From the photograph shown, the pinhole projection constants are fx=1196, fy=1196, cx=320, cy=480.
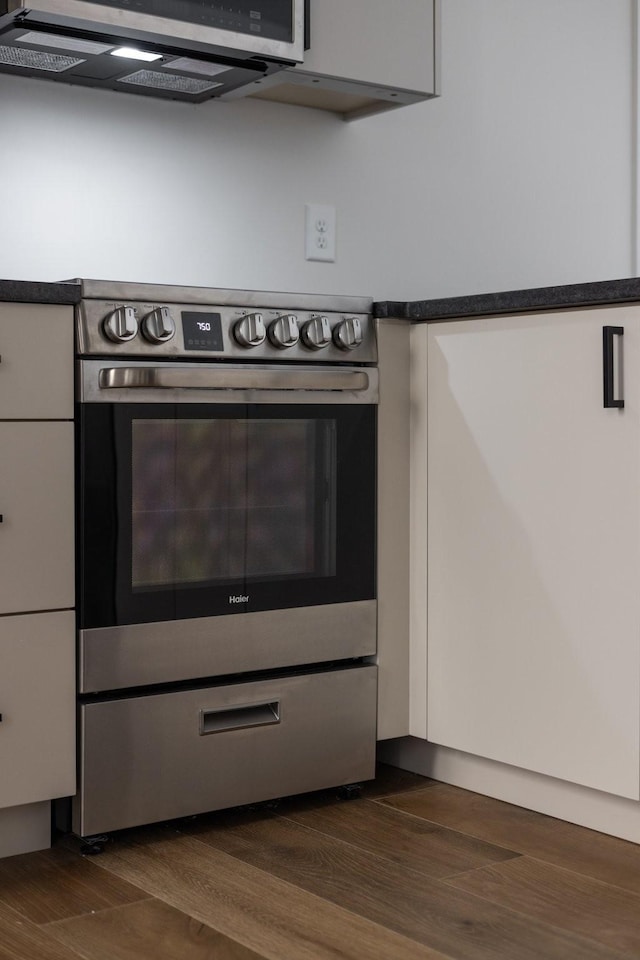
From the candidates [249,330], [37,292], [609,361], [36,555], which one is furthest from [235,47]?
[36,555]

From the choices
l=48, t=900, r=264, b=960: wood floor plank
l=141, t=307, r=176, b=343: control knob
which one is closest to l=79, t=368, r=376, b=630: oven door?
l=141, t=307, r=176, b=343: control knob

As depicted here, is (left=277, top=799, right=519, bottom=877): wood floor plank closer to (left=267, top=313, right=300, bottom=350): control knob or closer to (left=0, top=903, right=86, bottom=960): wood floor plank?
(left=0, top=903, right=86, bottom=960): wood floor plank

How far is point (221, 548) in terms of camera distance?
217 cm

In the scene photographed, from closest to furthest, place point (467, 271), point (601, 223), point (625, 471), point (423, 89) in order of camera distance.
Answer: point (625, 471)
point (423, 89)
point (467, 271)
point (601, 223)

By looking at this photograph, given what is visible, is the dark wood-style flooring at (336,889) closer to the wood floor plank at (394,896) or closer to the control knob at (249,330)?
the wood floor plank at (394,896)

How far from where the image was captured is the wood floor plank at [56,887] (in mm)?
1817

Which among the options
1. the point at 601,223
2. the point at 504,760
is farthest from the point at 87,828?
the point at 601,223

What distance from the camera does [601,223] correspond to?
3.32 m

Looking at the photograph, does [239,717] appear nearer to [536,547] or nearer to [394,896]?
[394,896]

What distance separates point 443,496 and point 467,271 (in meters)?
0.89

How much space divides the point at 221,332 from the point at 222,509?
0.32 meters

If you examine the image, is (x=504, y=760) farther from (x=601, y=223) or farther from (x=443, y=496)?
(x=601, y=223)

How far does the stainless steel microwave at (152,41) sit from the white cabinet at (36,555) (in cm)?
50

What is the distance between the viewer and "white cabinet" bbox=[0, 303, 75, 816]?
195 cm
